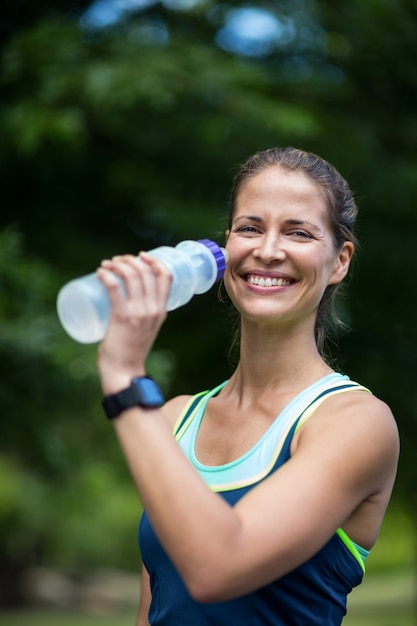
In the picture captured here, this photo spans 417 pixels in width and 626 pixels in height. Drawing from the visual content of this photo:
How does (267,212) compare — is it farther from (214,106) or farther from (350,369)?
(350,369)

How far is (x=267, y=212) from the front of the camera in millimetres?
2172

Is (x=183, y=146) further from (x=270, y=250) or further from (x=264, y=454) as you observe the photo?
(x=264, y=454)

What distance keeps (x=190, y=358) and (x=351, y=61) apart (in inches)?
96.9

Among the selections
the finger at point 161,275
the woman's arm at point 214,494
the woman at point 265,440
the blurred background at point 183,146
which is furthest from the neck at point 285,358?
the blurred background at point 183,146

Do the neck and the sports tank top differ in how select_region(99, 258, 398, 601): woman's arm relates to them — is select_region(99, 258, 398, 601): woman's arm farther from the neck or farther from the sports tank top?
the neck

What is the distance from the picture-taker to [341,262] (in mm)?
2344

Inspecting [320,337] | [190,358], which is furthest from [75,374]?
[320,337]

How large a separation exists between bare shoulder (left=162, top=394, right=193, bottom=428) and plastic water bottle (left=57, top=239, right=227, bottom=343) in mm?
513

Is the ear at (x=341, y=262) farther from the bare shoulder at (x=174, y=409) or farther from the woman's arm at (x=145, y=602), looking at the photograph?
the woman's arm at (x=145, y=602)

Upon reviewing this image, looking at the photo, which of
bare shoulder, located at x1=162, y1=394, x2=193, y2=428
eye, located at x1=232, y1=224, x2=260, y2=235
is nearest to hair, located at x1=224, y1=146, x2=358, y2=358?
eye, located at x1=232, y1=224, x2=260, y2=235

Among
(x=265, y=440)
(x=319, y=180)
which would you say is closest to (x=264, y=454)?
(x=265, y=440)

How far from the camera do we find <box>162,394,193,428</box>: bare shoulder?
7.92 ft

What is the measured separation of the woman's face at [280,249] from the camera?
2.14m

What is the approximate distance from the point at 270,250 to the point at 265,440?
16.6 inches
